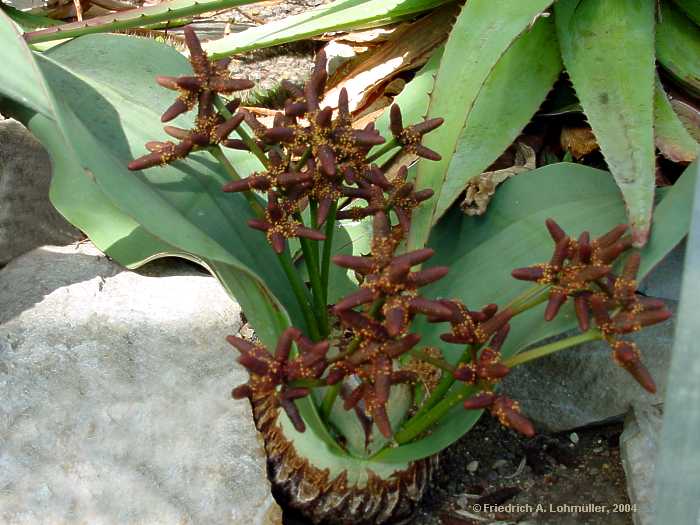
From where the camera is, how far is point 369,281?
2.32 feet

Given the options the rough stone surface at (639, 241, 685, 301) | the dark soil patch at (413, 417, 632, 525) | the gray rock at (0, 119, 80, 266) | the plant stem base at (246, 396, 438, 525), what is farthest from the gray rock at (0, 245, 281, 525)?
the rough stone surface at (639, 241, 685, 301)

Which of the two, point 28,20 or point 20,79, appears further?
point 28,20

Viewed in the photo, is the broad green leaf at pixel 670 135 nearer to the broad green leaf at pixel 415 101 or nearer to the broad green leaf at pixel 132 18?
the broad green leaf at pixel 415 101

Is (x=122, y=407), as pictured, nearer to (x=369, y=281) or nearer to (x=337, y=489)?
(x=337, y=489)

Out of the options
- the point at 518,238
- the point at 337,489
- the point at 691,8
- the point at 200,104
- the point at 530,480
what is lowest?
the point at 530,480

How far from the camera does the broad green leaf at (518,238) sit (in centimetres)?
87

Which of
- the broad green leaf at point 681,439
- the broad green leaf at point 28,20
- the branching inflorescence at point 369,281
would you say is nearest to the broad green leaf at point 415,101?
the branching inflorescence at point 369,281

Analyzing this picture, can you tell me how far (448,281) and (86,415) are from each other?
470 millimetres

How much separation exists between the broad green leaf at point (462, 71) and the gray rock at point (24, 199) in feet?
2.28

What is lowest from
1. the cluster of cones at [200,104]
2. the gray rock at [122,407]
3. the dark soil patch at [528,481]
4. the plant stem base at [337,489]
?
the dark soil patch at [528,481]

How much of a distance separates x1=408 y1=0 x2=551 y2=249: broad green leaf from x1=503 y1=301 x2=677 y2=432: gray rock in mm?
331

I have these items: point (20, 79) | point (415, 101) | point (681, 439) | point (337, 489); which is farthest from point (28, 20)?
point (681, 439)

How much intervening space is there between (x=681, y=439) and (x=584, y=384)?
0.62 metres

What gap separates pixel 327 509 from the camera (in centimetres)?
95
